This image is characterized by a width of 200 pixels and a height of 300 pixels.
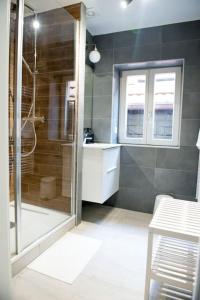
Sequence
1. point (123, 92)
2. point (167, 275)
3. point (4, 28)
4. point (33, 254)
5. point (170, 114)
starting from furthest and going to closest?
point (123, 92) < point (170, 114) < point (33, 254) < point (167, 275) < point (4, 28)

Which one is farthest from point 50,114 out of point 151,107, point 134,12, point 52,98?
point 134,12

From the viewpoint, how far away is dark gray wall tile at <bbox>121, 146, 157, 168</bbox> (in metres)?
2.79

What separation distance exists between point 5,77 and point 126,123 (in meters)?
2.12

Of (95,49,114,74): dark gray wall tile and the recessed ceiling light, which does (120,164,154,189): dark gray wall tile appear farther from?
the recessed ceiling light

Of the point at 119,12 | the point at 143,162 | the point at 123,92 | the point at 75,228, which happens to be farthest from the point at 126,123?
the point at 75,228

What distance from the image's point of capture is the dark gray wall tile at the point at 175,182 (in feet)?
8.57

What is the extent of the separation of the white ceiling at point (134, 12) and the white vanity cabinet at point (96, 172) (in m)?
1.54

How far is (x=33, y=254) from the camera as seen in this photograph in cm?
175

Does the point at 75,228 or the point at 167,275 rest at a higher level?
the point at 167,275

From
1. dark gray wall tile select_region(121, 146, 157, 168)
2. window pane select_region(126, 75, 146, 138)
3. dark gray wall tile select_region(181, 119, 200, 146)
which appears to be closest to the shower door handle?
dark gray wall tile select_region(121, 146, 157, 168)

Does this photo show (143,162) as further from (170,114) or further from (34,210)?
(34,210)

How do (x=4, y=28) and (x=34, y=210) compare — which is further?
(x=34, y=210)

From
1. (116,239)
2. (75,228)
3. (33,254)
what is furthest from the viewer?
(75,228)

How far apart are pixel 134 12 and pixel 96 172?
6.21 ft
